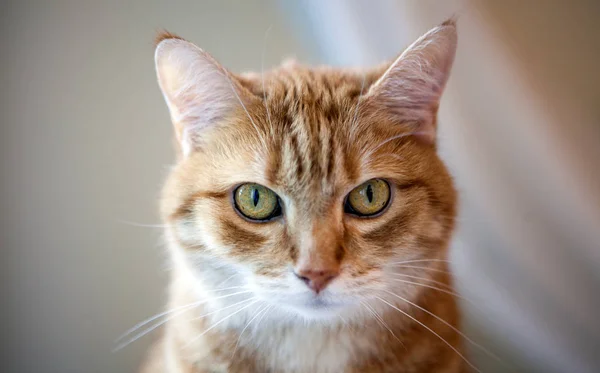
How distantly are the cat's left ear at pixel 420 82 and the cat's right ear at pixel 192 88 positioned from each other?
1.09 feet

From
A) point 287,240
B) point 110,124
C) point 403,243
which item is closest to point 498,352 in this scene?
point 403,243

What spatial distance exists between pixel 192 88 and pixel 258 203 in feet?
0.99

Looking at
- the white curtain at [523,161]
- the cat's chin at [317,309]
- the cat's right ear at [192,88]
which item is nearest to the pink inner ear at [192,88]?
the cat's right ear at [192,88]

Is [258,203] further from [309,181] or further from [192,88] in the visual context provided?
[192,88]

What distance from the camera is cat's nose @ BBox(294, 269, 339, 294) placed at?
0.97 metres

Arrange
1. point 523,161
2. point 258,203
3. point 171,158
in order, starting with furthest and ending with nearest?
point 171,158, point 523,161, point 258,203

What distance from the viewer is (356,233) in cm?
106

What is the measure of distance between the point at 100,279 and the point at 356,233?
0.98 m

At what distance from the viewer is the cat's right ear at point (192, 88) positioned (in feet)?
3.46

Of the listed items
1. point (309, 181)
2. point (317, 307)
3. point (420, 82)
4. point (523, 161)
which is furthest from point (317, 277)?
point (523, 161)

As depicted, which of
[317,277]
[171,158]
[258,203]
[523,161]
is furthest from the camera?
[171,158]

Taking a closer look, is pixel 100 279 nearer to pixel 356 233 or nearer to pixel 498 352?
pixel 356 233

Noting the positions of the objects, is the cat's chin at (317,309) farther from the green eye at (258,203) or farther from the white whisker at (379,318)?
the green eye at (258,203)

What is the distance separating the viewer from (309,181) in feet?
3.43
